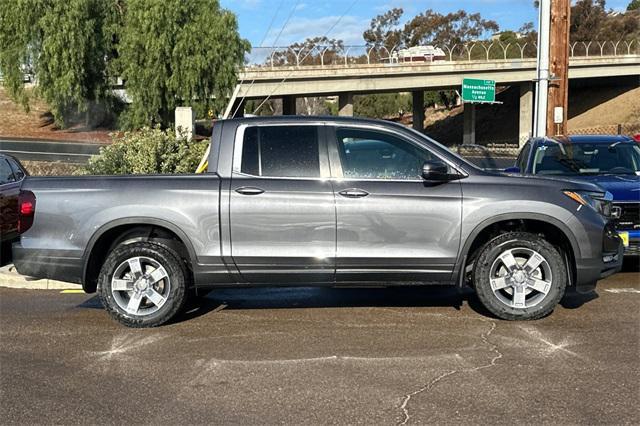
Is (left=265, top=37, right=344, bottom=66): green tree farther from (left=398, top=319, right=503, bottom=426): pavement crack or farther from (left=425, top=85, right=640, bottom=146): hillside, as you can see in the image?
(left=398, top=319, right=503, bottom=426): pavement crack

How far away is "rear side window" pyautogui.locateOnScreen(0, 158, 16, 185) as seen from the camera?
34.3 ft

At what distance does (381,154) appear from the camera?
20.3 ft

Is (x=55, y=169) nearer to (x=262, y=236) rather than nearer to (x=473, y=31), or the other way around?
(x=262, y=236)

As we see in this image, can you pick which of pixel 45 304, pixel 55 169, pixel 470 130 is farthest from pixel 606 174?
pixel 470 130

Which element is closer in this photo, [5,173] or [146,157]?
[5,173]

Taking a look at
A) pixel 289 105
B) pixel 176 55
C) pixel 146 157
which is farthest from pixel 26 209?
pixel 289 105

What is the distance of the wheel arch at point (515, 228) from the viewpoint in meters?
6.05

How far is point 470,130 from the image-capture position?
7188 centimetres

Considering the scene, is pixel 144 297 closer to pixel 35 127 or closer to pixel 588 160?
pixel 588 160

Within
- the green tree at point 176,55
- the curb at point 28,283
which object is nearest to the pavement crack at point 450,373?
the curb at point 28,283

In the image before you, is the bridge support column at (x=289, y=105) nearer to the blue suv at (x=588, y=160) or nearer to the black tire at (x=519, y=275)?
the blue suv at (x=588, y=160)

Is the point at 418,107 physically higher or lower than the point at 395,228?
higher

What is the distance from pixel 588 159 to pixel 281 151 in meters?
5.13

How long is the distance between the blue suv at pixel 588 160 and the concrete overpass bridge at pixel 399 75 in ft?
127
